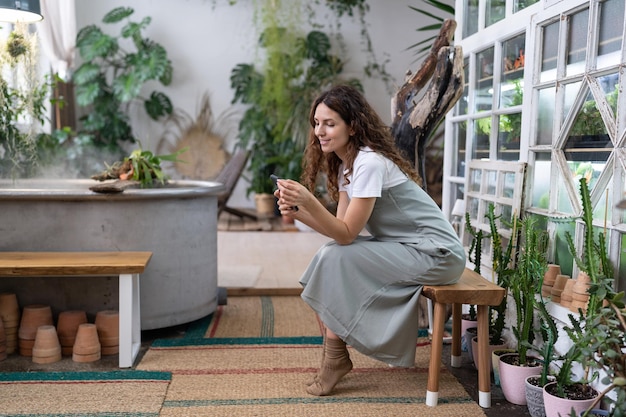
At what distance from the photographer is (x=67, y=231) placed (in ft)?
8.94

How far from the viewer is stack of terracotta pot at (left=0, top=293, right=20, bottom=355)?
2.64 m

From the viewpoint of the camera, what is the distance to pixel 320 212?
6.76ft

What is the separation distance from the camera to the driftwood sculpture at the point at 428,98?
9.11 ft

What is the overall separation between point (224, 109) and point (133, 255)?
5185 millimetres

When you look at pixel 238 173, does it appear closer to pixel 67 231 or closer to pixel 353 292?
pixel 67 231

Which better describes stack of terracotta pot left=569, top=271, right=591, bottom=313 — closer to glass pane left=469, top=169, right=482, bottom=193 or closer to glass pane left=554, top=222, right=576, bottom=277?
glass pane left=554, top=222, right=576, bottom=277

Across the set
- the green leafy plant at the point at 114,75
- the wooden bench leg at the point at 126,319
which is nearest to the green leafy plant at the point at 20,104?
the wooden bench leg at the point at 126,319

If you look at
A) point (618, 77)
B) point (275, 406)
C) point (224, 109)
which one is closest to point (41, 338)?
point (275, 406)

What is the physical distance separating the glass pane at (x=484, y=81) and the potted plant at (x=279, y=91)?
3.85 meters

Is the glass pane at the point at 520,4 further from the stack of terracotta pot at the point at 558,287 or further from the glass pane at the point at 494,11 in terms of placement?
the stack of terracotta pot at the point at 558,287

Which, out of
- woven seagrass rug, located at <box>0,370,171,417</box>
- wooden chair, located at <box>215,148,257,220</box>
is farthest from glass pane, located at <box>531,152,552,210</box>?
wooden chair, located at <box>215,148,257,220</box>

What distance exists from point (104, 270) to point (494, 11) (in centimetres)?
201

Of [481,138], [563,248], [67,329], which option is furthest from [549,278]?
[67,329]

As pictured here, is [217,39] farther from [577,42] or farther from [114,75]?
[577,42]
